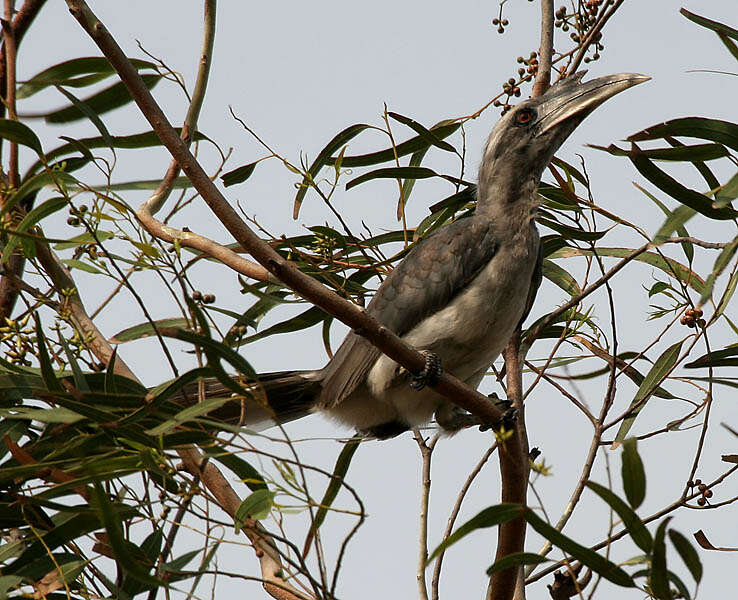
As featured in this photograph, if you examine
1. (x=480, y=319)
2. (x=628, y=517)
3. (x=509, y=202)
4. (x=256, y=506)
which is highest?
(x=509, y=202)

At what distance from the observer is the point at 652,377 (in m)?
3.71

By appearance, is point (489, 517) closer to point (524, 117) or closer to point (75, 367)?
point (75, 367)

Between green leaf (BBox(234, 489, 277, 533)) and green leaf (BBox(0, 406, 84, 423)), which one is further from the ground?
green leaf (BBox(0, 406, 84, 423))

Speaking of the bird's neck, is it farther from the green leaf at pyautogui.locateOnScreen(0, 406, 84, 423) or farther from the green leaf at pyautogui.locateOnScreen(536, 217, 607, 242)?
the green leaf at pyautogui.locateOnScreen(0, 406, 84, 423)

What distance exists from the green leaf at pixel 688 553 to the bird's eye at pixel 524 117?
2488 mm

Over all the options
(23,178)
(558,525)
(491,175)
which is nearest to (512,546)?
(558,525)

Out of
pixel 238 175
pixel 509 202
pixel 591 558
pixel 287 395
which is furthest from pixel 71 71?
pixel 591 558

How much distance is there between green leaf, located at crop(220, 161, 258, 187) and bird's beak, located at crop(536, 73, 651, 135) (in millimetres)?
1291

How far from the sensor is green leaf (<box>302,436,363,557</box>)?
2492 millimetres

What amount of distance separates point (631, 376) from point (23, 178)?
2610mm

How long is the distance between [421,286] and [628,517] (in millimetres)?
1954

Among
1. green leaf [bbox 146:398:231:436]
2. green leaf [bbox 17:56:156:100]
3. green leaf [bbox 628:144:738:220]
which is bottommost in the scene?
green leaf [bbox 146:398:231:436]

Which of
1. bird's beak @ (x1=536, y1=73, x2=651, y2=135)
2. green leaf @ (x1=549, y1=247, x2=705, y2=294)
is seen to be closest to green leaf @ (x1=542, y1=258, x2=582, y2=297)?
green leaf @ (x1=549, y1=247, x2=705, y2=294)

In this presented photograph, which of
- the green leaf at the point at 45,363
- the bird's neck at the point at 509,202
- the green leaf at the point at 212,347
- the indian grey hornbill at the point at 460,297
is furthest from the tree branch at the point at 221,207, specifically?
the bird's neck at the point at 509,202
